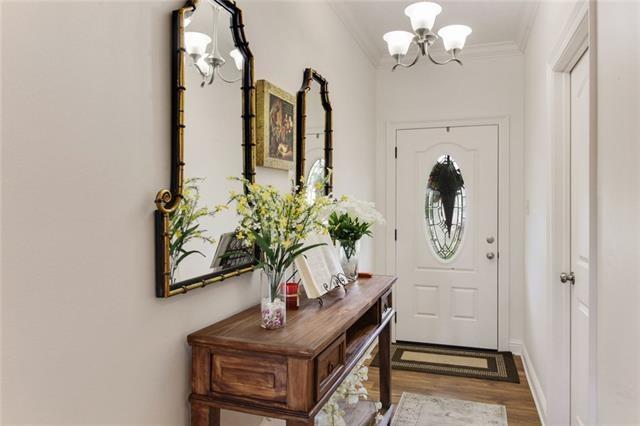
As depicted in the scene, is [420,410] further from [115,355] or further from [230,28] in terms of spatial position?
[230,28]

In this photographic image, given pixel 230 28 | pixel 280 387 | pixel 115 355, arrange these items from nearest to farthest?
pixel 115 355 → pixel 280 387 → pixel 230 28

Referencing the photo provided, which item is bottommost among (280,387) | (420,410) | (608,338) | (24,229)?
(420,410)

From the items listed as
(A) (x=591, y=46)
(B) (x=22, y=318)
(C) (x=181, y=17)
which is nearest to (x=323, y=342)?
(B) (x=22, y=318)

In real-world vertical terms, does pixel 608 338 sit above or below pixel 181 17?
below

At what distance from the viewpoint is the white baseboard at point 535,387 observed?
273 centimetres

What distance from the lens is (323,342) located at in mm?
1420

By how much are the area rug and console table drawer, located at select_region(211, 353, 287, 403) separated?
1586 millimetres

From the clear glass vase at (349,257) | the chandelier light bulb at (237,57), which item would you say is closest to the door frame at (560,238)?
the clear glass vase at (349,257)

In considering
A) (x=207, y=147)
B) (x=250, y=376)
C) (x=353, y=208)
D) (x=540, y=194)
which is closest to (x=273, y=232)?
(x=207, y=147)

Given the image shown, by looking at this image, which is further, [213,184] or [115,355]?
[213,184]

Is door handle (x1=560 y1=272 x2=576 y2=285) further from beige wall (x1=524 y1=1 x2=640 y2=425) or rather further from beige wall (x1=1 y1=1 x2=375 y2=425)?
beige wall (x1=1 y1=1 x2=375 y2=425)

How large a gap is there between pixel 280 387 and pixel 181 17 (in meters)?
1.15

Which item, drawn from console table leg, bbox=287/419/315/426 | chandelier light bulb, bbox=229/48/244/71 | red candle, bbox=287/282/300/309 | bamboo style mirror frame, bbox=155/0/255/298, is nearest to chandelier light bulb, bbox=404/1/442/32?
chandelier light bulb, bbox=229/48/244/71

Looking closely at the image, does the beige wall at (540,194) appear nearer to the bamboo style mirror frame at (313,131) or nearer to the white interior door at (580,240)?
the white interior door at (580,240)
